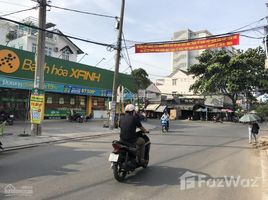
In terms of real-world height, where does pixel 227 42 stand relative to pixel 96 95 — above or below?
above

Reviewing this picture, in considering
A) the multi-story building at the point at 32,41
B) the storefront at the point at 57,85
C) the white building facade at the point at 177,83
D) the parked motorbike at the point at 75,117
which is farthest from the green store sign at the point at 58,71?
the white building facade at the point at 177,83

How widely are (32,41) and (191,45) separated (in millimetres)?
24365

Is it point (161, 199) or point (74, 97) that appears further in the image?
point (74, 97)

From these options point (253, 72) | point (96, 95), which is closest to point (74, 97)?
point (96, 95)

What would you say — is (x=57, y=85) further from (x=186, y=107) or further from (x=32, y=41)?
(x=186, y=107)

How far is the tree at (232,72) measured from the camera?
5044 centimetres

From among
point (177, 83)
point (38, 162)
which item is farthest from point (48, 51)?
point (177, 83)

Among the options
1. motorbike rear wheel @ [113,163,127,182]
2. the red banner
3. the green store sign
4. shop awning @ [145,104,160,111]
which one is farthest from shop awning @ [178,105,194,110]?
motorbike rear wheel @ [113,163,127,182]

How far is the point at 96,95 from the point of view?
34344 mm

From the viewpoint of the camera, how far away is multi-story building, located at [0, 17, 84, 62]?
39.2 meters

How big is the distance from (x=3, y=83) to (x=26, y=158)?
14.3m

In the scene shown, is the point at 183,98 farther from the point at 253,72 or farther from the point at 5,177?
the point at 5,177

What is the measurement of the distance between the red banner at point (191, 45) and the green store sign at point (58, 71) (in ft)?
29.1

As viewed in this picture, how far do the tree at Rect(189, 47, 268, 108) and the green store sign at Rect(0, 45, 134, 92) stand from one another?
18.7 metres
